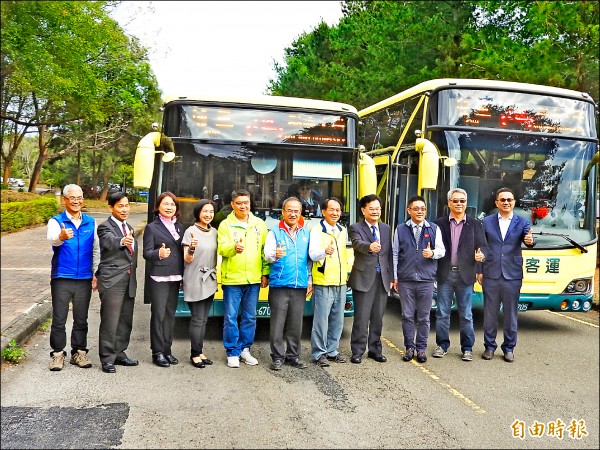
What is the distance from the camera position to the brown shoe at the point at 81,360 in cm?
622

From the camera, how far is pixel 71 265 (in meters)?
6.05

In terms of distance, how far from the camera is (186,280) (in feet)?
21.1

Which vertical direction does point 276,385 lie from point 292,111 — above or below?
below

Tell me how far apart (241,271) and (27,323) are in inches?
125

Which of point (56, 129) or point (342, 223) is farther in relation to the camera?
point (56, 129)

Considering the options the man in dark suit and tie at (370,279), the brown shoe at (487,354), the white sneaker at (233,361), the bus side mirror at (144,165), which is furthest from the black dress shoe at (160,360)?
the brown shoe at (487,354)

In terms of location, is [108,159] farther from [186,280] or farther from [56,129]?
[186,280]

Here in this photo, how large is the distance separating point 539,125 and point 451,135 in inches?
46.9

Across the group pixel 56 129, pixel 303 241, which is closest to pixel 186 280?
pixel 303 241

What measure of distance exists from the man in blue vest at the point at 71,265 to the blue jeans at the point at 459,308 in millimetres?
3757

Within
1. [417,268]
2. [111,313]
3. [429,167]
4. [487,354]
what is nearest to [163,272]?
[111,313]

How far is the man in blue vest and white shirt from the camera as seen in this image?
6.86 metres

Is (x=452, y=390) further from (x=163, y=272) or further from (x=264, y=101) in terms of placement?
(x=264, y=101)

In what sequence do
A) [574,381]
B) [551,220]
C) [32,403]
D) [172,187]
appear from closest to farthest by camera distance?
[32,403] < [574,381] < [172,187] < [551,220]
